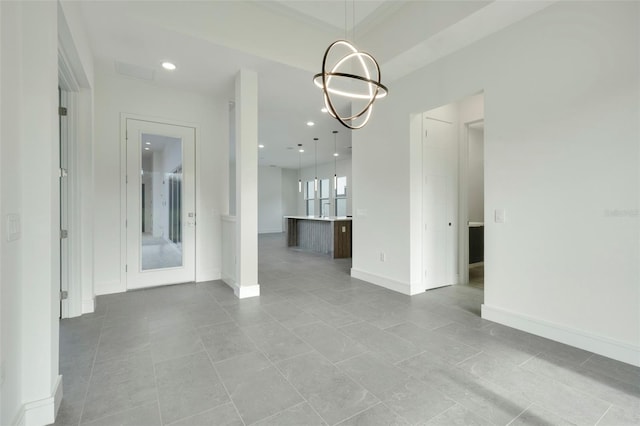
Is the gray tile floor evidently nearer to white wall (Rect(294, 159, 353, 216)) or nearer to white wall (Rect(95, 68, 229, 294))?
white wall (Rect(95, 68, 229, 294))

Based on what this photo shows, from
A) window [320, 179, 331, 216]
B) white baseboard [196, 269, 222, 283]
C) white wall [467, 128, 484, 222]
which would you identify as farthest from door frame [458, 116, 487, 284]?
window [320, 179, 331, 216]

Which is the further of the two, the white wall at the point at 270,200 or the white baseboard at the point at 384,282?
the white wall at the point at 270,200

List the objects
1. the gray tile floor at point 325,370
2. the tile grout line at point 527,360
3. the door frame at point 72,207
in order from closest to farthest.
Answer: the gray tile floor at point 325,370, the tile grout line at point 527,360, the door frame at point 72,207

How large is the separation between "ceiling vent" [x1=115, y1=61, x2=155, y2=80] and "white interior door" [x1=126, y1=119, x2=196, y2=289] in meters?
0.62

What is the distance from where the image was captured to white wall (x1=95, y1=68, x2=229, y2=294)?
3949 millimetres

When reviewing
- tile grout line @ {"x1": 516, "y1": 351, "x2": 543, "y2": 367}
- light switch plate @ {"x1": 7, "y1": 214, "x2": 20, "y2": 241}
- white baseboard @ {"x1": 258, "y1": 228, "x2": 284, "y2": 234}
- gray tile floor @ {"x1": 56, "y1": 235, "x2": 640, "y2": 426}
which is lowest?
tile grout line @ {"x1": 516, "y1": 351, "x2": 543, "y2": 367}

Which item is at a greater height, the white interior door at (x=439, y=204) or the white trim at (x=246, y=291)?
the white interior door at (x=439, y=204)

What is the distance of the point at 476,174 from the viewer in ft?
18.9

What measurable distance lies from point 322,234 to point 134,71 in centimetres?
518

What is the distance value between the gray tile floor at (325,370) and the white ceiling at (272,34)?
120 inches

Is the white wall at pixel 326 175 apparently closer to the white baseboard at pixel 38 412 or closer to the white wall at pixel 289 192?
the white wall at pixel 289 192

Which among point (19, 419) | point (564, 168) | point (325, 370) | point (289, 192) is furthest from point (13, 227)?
point (289, 192)

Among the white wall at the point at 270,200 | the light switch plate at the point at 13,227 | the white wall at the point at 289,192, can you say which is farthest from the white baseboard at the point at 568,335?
the white wall at the point at 289,192

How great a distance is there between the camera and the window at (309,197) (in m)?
13.3
